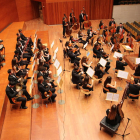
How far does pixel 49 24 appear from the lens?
15234 mm

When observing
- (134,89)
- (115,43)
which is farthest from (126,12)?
(134,89)

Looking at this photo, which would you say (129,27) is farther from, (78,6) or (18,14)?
(18,14)

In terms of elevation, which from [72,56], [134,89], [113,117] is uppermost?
[72,56]

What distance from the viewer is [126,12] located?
15.5m

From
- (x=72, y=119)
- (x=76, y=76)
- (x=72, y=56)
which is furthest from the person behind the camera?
(x=72, y=56)

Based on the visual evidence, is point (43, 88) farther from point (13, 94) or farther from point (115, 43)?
point (115, 43)

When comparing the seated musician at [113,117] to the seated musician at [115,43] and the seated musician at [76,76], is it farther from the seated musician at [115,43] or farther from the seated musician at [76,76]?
the seated musician at [115,43]

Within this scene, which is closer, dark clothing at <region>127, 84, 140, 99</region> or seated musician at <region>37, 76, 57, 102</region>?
seated musician at <region>37, 76, 57, 102</region>

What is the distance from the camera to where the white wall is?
15352mm

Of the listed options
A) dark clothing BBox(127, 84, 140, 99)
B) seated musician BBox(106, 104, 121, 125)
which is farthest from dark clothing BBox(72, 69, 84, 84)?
seated musician BBox(106, 104, 121, 125)

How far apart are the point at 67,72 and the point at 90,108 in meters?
2.66

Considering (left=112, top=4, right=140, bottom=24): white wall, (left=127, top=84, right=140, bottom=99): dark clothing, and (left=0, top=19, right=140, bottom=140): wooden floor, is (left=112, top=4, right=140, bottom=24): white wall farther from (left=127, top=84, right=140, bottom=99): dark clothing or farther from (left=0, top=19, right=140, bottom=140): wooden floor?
(left=127, top=84, right=140, bottom=99): dark clothing

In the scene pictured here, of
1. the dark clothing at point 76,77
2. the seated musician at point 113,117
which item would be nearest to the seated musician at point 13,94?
the dark clothing at point 76,77

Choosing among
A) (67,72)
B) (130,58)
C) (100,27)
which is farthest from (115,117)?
(100,27)
